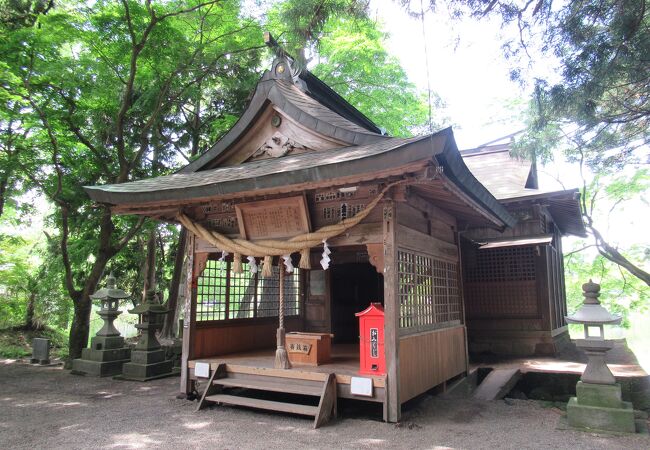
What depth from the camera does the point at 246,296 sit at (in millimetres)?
9922

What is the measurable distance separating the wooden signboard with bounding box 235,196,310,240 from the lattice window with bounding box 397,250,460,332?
61.3 inches

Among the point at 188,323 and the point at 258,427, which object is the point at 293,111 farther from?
the point at 258,427

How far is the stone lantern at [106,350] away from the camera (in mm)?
9867

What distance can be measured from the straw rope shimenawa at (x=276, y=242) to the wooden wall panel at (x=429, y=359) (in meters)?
1.73

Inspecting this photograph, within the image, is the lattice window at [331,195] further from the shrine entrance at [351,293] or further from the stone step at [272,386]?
the shrine entrance at [351,293]

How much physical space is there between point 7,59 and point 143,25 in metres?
2.95

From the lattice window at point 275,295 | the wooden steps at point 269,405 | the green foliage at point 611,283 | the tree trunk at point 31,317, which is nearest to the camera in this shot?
the wooden steps at point 269,405

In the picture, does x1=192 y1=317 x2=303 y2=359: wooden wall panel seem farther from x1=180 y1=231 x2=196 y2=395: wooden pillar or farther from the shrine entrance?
the shrine entrance

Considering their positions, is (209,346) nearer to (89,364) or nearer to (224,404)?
(224,404)

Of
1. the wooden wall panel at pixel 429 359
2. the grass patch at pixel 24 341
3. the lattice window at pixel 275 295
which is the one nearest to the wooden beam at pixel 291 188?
the wooden wall panel at pixel 429 359

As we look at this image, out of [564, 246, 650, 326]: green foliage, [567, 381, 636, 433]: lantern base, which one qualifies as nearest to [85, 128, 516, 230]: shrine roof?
[567, 381, 636, 433]: lantern base

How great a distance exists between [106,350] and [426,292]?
24.5 feet

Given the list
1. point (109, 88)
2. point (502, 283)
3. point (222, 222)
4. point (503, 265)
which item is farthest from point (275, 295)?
point (109, 88)

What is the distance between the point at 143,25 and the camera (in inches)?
411
